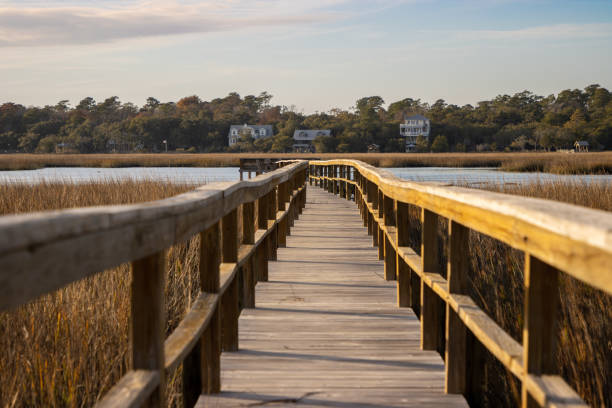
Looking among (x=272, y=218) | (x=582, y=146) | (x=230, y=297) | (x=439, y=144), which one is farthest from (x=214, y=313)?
(x=439, y=144)

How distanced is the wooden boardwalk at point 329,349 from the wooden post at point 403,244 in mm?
97

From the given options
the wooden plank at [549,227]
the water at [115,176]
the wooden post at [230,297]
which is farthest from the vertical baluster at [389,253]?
the water at [115,176]

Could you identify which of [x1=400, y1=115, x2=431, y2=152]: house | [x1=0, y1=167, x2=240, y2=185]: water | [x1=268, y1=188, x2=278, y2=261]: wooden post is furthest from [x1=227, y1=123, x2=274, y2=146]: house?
[x1=268, y1=188, x2=278, y2=261]: wooden post

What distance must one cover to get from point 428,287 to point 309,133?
103 m

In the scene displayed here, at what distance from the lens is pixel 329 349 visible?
3777 millimetres

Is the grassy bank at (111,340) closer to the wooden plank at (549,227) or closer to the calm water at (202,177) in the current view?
the wooden plank at (549,227)

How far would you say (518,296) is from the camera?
4.84 m

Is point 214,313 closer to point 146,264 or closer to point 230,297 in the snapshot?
point 230,297

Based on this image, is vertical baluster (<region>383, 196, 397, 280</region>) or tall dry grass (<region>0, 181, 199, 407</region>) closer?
tall dry grass (<region>0, 181, 199, 407</region>)

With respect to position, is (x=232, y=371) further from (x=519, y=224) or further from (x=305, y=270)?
(x=305, y=270)

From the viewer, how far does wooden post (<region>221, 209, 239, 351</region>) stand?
3.65m

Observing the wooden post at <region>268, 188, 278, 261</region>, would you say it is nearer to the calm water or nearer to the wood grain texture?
the wood grain texture

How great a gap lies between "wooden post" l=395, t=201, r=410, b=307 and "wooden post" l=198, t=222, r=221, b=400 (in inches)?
74.9

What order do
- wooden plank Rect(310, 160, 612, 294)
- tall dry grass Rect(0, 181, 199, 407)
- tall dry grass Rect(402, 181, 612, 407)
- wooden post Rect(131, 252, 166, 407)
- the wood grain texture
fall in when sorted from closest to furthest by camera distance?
the wood grain texture < wooden plank Rect(310, 160, 612, 294) < wooden post Rect(131, 252, 166, 407) < tall dry grass Rect(0, 181, 199, 407) < tall dry grass Rect(402, 181, 612, 407)
